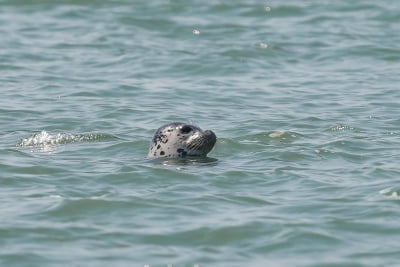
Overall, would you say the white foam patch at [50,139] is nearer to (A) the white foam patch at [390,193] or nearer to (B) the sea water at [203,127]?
(B) the sea water at [203,127]

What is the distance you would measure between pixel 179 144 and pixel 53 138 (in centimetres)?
212

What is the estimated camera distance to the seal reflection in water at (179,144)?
1512 centimetres

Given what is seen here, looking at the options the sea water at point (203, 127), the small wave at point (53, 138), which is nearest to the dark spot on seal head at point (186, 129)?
the sea water at point (203, 127)

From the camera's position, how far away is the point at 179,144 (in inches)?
598

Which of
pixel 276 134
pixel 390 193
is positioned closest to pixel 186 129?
pixel 276 134

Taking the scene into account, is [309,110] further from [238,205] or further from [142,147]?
[238,205]

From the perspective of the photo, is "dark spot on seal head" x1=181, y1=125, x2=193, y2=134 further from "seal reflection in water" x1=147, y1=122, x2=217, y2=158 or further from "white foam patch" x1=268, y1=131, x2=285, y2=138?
"white foam patch" x1=268, y1=131, x2=285, y2=138

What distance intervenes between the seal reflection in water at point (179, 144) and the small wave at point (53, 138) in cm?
145

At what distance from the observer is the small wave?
52.7ft

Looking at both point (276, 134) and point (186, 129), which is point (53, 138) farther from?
point (276, 134)

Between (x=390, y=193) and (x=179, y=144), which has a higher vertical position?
(x=179, y=144)

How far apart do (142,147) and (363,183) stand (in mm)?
3676

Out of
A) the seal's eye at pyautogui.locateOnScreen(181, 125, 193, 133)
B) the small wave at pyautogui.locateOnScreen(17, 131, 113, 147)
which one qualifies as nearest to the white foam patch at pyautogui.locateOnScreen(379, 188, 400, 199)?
the seal's eye at pyautogui.locateOnScreen(181, 125, 193, 133)

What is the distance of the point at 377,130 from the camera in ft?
55.1
